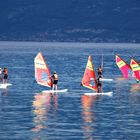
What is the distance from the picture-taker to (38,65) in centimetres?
8600

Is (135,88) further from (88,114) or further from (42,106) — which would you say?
(88,114)

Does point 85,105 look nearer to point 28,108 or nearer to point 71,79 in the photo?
point 28,108

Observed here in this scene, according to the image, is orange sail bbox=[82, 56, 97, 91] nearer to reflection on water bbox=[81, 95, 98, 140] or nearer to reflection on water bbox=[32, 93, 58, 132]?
reflection on water bbox=[81, 95, 98, 140]

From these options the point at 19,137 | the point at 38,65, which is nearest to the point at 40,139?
the point at 19,137

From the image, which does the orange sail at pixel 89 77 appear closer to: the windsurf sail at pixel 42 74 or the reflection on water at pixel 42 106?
the reflection on water at pixel 42 106

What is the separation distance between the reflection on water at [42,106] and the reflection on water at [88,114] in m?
2.21

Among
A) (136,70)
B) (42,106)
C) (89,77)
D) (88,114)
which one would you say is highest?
(136,70)

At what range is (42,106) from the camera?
71938 mm

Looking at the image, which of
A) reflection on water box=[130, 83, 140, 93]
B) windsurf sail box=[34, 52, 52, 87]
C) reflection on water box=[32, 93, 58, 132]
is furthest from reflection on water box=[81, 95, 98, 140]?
reflection on water box=[130, 83, 140, 93]

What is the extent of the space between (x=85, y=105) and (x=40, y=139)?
1890 cm

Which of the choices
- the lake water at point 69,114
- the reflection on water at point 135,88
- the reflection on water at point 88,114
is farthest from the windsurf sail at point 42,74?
the reflection on water at point 135,88

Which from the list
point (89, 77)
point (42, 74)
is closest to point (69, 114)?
point (89, 77)

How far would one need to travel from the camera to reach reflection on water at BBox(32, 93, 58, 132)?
61.4 m

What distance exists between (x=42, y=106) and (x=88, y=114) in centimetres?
576
